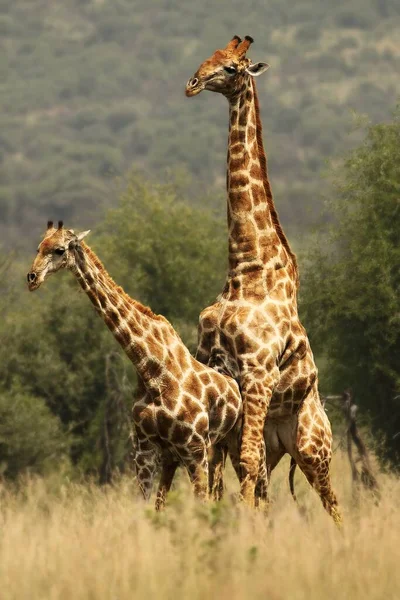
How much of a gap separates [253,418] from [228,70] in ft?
9.88

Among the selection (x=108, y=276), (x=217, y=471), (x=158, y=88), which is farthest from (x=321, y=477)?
(x=158, y=88)

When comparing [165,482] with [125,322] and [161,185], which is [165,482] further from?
[161,185]

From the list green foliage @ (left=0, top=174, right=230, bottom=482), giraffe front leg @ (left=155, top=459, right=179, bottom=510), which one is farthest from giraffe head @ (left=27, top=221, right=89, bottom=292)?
green foliage @ (left=0, top=174, right=230, bottom=482)

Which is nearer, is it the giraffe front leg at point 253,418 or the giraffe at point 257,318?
the giraffe front leg at point 253,418

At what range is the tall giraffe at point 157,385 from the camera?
10.4 meters

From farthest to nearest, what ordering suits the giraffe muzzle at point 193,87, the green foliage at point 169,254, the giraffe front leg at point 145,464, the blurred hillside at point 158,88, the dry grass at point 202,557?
the blurred hillside at point 158,88 → the green foliage at point 169,254 → the giraffe muzzle at point 193,87 → the giraffe front leg at point 145,464 → the dry grass at point 202,557

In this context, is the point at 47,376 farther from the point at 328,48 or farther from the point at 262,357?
the point at 328,48

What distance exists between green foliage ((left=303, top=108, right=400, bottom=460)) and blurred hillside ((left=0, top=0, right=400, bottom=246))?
90.7 meters

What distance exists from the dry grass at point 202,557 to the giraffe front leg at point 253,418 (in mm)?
1245

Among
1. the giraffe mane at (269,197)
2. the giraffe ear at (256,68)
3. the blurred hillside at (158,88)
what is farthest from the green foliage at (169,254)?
the blurred hillside at (158,88)

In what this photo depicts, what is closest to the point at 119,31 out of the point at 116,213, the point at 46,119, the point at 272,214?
the point at 46,119

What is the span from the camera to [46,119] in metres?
154

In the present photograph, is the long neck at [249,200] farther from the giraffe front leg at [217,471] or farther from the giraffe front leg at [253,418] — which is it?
the giraffe front leg at [217,471]

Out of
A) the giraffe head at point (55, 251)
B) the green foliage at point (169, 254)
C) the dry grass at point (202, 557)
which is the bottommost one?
the dry grass at point (202, 557)
